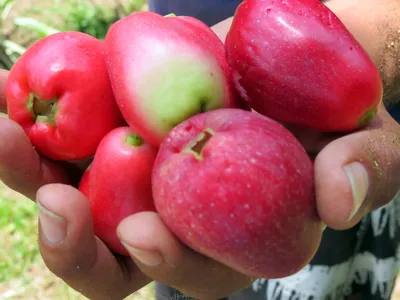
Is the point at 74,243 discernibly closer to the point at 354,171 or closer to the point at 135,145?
the point at 135,145

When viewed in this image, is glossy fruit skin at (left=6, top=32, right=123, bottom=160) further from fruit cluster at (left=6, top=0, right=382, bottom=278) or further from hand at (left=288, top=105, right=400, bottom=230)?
hand at (left=288, top=105, right=400, bottom=230)

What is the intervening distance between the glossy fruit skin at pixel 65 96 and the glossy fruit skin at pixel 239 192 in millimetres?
208

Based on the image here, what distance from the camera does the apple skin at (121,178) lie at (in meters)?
0.91

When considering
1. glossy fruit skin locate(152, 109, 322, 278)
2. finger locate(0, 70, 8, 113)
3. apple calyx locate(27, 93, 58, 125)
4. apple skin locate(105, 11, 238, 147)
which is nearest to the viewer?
glossy fruit skin locate(152, 109, 322, 278)

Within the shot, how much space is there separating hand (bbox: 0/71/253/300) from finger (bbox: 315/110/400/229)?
22cm

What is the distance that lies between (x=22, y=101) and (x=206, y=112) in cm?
34

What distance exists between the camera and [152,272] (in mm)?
845

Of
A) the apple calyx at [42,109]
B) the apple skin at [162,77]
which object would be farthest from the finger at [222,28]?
the apple calyx at [42,109]

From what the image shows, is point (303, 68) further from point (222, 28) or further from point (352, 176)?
point (222, 28)

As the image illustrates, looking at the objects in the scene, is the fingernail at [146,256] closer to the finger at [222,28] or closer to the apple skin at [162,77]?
the apple skin at [162,77]

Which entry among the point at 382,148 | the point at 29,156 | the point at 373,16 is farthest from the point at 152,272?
the point at 373,16

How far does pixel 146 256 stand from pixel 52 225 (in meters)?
0.16

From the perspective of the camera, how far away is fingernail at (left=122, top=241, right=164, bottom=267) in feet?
2.63

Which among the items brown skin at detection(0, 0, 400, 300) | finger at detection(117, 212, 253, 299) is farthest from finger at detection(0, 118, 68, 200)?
finger at detection(117, 212, 253, 299)
